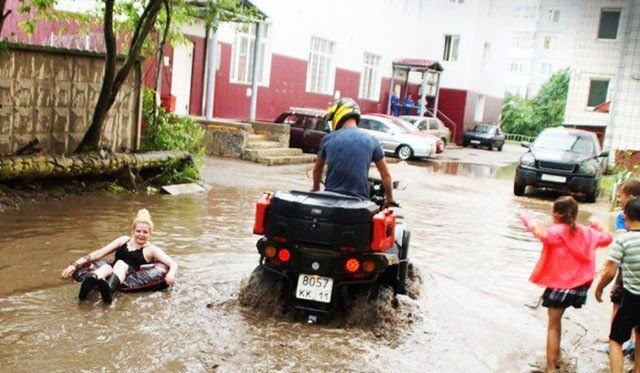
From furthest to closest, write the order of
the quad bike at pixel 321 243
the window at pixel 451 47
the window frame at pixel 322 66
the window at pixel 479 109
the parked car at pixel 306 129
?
the window at pixel 479 109
the window at pixel 451 47
the window frame at pixel 322 66
the parked car at pixel 306 129
the quad bike at pixel 321 243

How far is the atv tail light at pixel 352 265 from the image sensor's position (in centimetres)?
529

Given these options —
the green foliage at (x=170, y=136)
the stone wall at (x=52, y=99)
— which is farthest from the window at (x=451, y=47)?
the stone wall at (x=52, y=99)

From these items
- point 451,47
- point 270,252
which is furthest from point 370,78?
point 270,252

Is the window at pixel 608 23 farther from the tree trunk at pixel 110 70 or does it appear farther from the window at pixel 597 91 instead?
the tree trunk at pixel 110 70

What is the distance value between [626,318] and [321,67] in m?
24.8

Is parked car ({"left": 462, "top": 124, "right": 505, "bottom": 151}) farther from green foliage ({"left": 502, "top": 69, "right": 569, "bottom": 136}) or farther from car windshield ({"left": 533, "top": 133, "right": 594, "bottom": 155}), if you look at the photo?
car windshield ({"left": 533, "top": 133, "right": 594, "bottom": 155})

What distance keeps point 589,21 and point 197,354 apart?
94.6 ft

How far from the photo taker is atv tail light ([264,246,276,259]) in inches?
213

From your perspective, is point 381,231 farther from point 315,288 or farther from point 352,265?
point 315,288

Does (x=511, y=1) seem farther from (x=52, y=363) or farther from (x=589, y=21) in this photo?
(x=52, y=363)

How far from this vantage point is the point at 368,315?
219 inches

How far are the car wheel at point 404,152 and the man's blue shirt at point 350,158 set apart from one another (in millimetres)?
20386

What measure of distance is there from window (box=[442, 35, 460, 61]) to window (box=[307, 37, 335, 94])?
12991 millimetres

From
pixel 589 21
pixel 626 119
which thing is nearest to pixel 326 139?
pixel 626 119
